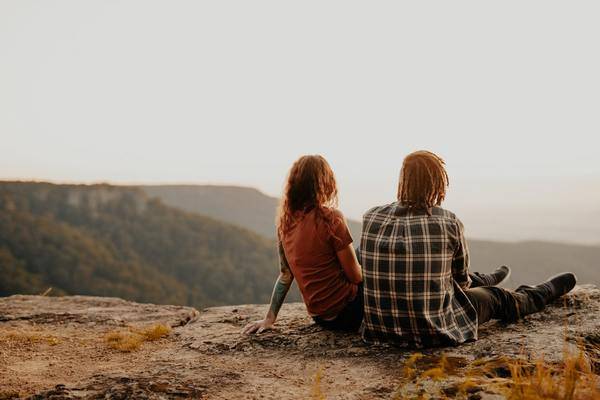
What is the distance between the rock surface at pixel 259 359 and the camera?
295cm

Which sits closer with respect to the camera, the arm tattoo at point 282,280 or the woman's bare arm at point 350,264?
the woman's bare arm at point 350,264

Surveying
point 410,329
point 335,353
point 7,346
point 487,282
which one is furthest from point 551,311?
point 7,346

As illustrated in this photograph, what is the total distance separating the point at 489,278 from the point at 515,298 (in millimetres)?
539

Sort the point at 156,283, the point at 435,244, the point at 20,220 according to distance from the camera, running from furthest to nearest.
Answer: the point at 20,220, the point at 156,283, the point at 435,244

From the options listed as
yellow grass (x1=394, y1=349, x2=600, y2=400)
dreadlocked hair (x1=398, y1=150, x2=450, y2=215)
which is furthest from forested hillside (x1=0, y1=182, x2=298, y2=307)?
yellow grass (x1=394, y1=349, x2=600, y2=400)

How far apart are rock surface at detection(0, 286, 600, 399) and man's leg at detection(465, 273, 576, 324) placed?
0.31 ft

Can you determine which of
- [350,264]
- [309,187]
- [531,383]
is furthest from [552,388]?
[309,187]

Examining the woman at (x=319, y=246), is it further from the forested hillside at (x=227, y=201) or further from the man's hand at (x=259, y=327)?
the forested hillside at (x=227, y=201)

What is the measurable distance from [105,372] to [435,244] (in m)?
2.47

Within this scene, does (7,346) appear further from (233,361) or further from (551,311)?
(551,311)

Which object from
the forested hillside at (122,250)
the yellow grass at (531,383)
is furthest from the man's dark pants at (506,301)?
the forested hillside at (122,250)

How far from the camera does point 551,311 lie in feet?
13.8

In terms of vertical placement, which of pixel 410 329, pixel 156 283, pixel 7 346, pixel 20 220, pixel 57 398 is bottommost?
pixel 156 283

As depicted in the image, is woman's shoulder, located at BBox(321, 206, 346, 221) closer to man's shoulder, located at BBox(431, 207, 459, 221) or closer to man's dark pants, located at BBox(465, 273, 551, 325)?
man's shoulder, located at BBox(431, 207, 459, 221)
